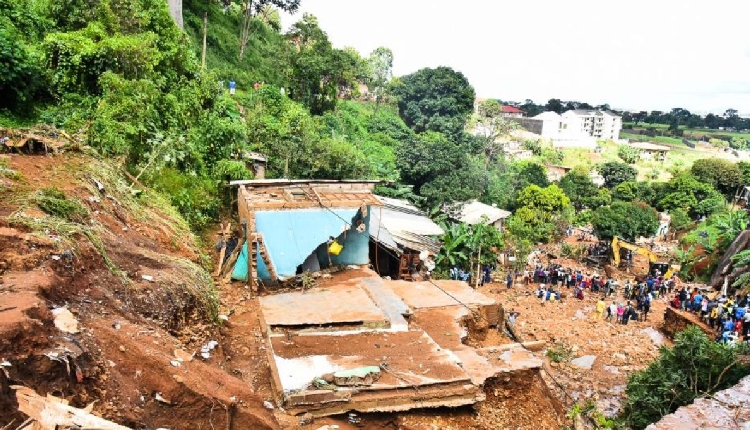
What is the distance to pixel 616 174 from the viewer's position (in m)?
48.1

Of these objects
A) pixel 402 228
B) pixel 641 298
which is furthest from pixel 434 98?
pixel 641 298

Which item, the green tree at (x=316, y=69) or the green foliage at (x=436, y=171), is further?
the green tree at (x=316, y=69)

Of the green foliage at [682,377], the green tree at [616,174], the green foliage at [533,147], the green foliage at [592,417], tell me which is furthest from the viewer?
the green foliage at [533,147]

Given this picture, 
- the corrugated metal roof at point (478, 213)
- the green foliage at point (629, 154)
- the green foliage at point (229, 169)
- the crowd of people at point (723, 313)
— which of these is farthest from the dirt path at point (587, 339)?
the green foliage at point (629, 154)

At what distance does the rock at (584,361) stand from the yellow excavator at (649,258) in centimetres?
1310

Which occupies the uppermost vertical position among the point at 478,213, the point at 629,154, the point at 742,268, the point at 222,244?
the point at 222,244

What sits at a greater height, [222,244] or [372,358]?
[222,244]

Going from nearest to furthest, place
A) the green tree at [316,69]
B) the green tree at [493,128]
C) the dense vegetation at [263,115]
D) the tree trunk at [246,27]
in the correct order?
1. the dense vegetation at [263,115]
2. the green tree at [316,69]
3. the tree trunk at [246,27]
4. the green tree at [493,128]

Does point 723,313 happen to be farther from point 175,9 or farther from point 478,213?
point 175,9

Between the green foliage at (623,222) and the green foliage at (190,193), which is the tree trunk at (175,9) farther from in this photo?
the green foliage at (623,222)

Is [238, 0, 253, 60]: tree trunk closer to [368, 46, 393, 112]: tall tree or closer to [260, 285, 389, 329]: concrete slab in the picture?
[368, 46, 393, 112]: tall tree

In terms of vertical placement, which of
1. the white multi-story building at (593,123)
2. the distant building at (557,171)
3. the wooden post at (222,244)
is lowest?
the distant building at (557,171)

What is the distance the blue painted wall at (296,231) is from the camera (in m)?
9.95

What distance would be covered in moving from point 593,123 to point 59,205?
299 ft
